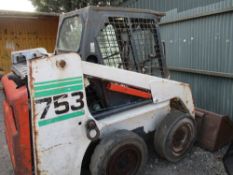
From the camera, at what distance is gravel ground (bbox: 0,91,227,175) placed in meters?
3.29

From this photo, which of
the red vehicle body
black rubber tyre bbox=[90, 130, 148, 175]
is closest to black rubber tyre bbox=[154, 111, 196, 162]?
black rubber tyre bbox=[90, 130, 148, 175]

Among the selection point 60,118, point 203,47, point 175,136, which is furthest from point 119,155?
point 203,47

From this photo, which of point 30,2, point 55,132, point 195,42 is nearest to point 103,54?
point 55,132

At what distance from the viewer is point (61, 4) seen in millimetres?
11297

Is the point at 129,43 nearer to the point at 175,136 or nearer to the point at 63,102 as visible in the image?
the point at 63,102

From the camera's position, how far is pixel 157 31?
3.47m

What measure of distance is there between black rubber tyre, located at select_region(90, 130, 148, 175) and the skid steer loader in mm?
10

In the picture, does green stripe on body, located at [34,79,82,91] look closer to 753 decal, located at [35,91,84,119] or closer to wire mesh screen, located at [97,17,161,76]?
753 decal, located at [35,91,84,119]

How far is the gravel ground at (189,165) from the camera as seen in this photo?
3293 millimetres

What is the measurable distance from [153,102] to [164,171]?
95 centimetres

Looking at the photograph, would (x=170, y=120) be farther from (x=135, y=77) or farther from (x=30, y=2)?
(x=30, y=2)

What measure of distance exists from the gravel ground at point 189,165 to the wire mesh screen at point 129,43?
4.27 feet

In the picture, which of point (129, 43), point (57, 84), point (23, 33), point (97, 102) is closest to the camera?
point (57, 84)

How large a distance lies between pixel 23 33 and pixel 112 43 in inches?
315
